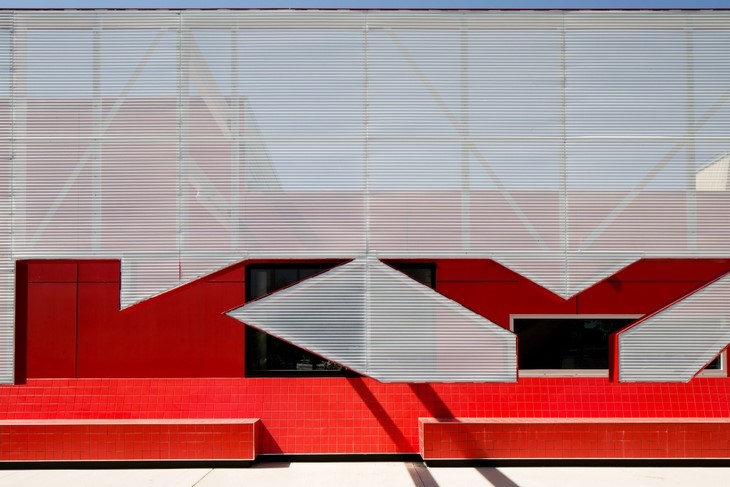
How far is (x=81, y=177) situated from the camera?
8148mm

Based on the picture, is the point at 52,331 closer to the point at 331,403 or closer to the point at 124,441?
the point at 124,441

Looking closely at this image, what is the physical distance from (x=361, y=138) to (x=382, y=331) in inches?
96.0

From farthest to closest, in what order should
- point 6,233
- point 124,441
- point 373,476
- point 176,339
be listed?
1. point 176,339
2. point 124,441
3. point 373,476
4. point 6,233

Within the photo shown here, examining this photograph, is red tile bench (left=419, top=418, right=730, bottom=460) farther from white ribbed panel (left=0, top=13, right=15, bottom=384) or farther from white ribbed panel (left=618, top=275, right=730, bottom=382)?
white ribbed panel (left=0, top=13, right=15, bottom=384)

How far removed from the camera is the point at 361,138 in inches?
322

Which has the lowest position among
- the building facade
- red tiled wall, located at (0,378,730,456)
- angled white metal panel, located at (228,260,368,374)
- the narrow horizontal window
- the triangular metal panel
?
red tiled wall, located at (0,378,730,456)

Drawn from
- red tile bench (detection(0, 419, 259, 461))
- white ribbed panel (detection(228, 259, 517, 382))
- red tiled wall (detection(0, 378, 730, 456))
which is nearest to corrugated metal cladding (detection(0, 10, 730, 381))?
white ribbed panel (detection(228, 259, 517, 382))

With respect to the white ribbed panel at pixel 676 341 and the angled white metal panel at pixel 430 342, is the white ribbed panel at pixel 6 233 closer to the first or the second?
the angled white metal panel at pixel 430 342

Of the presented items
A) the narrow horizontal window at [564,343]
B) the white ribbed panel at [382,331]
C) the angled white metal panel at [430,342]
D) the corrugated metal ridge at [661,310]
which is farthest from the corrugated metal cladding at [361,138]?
the narrow horizontal window at [564,343]

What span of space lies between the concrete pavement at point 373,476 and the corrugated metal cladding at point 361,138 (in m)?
1.64

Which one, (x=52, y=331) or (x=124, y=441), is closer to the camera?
(x=124, y=441)

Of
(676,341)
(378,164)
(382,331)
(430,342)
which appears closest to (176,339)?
(382,331)

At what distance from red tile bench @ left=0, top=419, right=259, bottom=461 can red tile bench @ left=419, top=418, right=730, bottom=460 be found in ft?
8.57

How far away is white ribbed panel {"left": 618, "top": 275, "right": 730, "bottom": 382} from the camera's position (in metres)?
7.98
